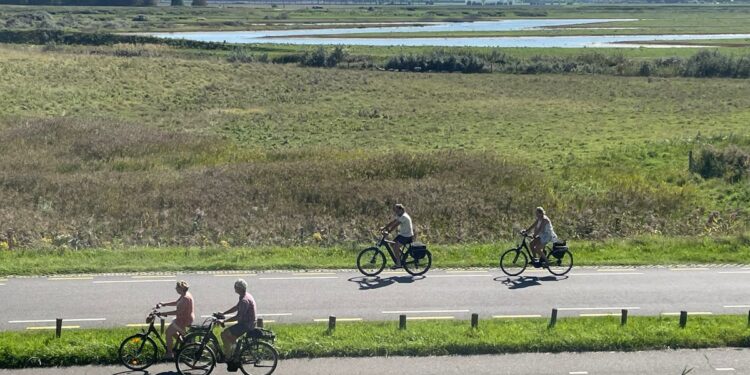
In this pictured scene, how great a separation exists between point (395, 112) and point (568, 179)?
23.5 meters

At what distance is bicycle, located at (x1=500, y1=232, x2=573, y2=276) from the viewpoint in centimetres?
2189

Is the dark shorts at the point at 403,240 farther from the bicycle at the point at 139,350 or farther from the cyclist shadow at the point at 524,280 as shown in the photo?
the bicycle at the point at 139,350

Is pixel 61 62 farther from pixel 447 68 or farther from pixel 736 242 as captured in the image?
pixel 736 242

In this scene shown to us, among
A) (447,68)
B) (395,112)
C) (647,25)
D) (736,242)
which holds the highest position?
(647,25)

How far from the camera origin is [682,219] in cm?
2908

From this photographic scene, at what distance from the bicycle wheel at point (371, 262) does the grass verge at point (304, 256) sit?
0.81m

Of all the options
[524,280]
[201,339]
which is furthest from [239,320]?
[524,280]

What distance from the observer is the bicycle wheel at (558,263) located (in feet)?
72.0

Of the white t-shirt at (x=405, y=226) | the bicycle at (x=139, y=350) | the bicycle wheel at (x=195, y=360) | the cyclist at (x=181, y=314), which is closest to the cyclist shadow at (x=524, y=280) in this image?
the white t-shirt at (x=405, y=226)

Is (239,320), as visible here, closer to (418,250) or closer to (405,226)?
(418,250)

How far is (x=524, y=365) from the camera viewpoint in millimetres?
16234

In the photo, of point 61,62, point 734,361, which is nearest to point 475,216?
point 734,361

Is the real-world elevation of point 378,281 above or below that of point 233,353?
above

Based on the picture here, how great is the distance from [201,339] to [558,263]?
1030 centimetres
